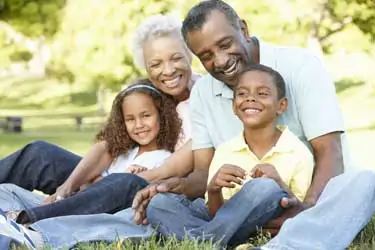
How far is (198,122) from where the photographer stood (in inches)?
156

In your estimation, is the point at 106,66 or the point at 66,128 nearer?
the point at 106,66

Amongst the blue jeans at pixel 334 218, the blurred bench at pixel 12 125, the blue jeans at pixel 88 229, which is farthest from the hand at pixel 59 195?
the blurred bench at pixel 12 125

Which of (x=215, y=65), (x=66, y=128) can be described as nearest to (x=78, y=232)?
(x=215, y=65)

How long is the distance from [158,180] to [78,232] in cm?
55

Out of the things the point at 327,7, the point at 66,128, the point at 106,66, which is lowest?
the point at 66,128

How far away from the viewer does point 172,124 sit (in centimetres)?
429

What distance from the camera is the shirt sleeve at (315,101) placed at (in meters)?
3.60

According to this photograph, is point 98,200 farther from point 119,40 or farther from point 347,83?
point 347,83

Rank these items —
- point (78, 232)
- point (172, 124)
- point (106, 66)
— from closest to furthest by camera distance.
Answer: point (78, 232) < point (172, 124) < point (106, 66)

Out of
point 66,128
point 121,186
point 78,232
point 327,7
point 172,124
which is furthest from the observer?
point 66,128

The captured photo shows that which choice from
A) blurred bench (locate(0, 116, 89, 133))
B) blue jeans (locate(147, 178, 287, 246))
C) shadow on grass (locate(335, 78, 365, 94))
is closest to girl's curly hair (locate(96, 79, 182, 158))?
blue jeans (locate(147, 178, 287, 246))

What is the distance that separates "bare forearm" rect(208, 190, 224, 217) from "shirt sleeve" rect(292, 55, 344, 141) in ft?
1.53

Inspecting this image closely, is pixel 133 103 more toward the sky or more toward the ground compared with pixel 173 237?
more toward the sky

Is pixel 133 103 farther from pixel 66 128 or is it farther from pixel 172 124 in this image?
pixel 66 128
